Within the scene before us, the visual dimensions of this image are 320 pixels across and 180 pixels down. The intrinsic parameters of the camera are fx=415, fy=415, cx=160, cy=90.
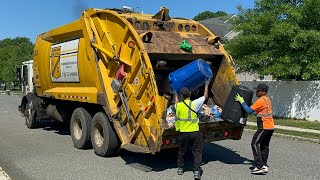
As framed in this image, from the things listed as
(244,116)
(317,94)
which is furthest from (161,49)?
(317,94)

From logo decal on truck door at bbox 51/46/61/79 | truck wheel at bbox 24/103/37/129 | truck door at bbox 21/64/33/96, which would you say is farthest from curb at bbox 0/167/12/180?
truck door at bbox 21/64/33/96

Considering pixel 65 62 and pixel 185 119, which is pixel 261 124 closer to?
pixel 185 119

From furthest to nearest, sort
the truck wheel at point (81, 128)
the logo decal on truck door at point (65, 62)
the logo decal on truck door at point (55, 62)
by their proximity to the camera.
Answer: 1. the logo decal on truck door at point (55, 62)
2. the logo decal on truck door at point (65, 62)
3. the truck wheel at point (81, 128)

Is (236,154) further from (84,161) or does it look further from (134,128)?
(84,161)

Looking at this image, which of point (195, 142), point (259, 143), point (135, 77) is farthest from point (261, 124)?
point (135, 77)

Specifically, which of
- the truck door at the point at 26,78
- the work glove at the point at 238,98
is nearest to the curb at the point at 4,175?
the work glove at the point at 238,98

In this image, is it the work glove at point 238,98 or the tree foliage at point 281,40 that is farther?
the tree foliage at point 281,40

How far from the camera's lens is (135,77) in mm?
7539

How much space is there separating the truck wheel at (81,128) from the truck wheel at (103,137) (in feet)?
1.00

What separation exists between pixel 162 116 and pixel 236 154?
8.98ft

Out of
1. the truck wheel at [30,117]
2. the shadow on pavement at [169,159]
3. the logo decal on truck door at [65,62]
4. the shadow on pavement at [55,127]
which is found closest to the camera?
the shadow on pavement at [169,159]

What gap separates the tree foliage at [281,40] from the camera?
49.0ft

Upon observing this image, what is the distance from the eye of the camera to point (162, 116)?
6.95 meters

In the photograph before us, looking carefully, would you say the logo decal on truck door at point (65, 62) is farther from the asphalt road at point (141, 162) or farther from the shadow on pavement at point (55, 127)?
the shadow on pavement at point (55, 127)
